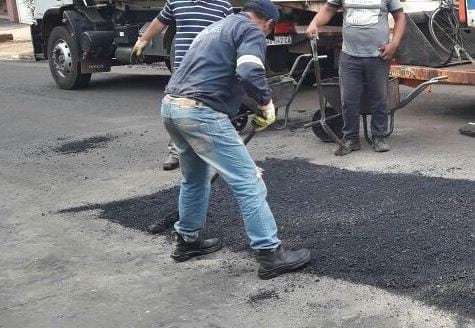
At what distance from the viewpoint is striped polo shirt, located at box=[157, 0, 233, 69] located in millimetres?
6352

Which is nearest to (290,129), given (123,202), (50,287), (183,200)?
(123,202)

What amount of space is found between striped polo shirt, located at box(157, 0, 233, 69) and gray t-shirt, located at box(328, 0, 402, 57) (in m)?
1.25

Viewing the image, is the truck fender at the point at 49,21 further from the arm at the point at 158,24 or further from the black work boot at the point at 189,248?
the black work boot at the point at 189,248

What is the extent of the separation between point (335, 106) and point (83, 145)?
9.76 ft

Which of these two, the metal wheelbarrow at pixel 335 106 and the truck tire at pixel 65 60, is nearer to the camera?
the metal wheelbarrow at pixel 335 106

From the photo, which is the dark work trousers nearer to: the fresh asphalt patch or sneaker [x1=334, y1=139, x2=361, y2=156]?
sneaker [x1=334, y1=139, x2=361, y2=156]

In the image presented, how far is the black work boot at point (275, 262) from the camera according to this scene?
4.39 meters

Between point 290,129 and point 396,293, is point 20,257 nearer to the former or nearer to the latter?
point 396,293

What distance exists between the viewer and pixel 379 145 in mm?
7188

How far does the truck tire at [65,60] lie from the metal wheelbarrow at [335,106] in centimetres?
638

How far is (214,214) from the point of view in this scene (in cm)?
557

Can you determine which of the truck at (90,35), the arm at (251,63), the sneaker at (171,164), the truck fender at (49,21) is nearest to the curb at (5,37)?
the truck at (90,35)

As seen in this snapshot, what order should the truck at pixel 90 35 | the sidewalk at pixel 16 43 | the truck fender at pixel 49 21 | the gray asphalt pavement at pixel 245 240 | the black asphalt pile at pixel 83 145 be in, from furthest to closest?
the sidewalk at pixel 16 43 → the truck fender at pixel 49 21 → the truck at pixel 90 35 → the black asphalt pile at pixel 83 145 → the gray asphalt pavement at pixel 245 240

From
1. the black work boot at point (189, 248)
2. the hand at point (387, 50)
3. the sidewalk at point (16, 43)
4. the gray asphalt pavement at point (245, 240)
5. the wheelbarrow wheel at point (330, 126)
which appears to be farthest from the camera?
the sidewalk at point (16, 43)
